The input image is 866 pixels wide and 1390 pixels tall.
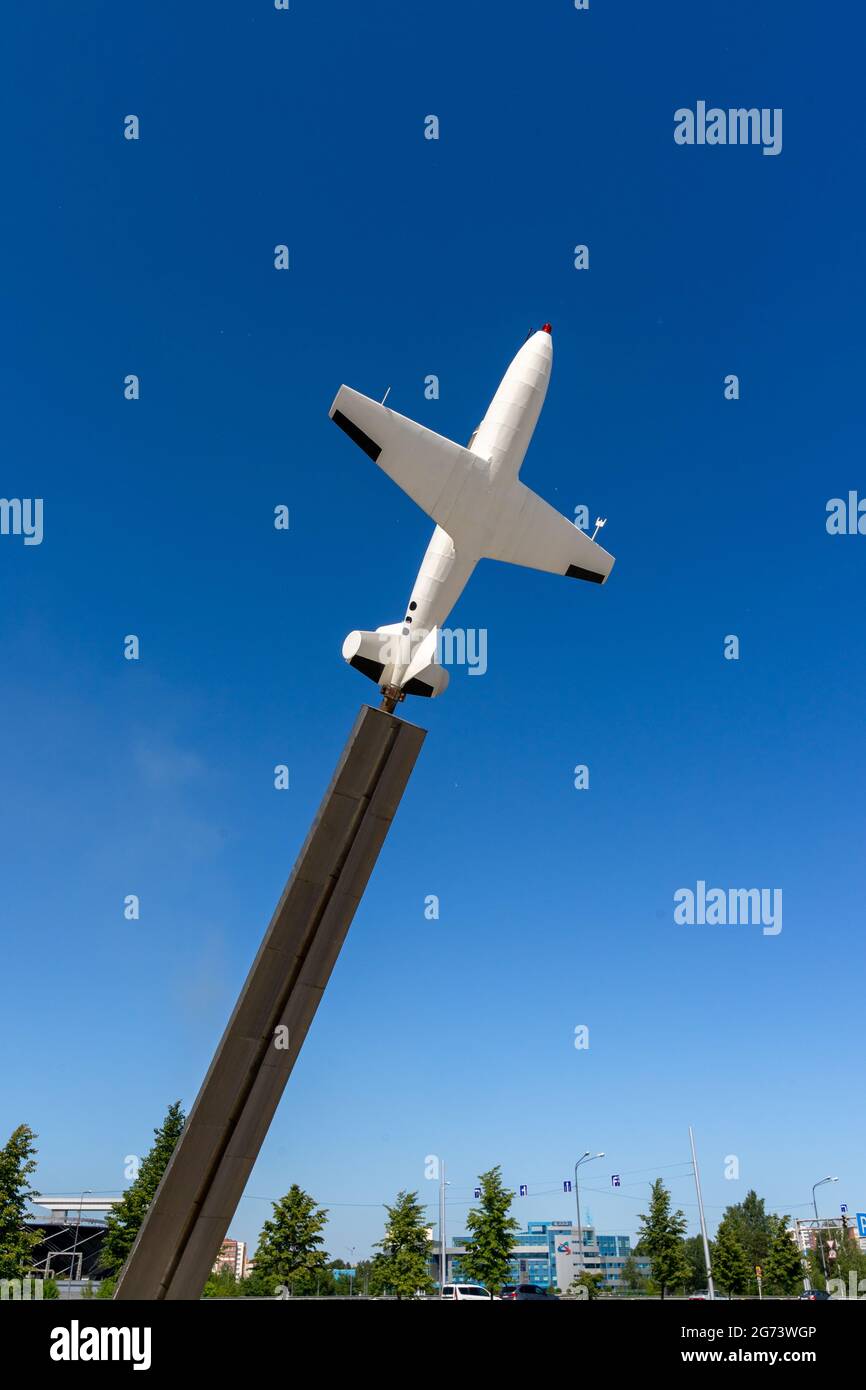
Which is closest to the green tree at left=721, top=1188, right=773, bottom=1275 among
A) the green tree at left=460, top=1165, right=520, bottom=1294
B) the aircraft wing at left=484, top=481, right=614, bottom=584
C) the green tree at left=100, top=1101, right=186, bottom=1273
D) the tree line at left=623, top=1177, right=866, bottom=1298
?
the tree line at left=623, top=1177, right=866, bottom=1298

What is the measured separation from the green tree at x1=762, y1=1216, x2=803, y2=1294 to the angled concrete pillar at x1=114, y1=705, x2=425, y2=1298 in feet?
196

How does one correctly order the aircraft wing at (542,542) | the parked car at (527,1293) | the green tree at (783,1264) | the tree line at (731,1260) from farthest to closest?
the green tree at (783,1264) → the tree line at (731,1260) → the parked car at (527,1293) → the aircraft wing at (542,542)

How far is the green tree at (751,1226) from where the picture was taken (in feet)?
216

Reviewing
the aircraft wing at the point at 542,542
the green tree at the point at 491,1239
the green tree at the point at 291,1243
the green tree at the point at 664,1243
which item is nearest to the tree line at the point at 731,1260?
the green tree at the point at 664,1243

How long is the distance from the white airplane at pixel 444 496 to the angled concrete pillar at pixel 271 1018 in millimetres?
3088

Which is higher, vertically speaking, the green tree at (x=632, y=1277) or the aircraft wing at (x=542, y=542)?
the aircraft wing at (x=542, y=542)

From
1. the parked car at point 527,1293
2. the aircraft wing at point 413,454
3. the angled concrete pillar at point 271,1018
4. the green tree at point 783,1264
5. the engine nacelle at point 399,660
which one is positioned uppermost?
the aircraft wing at point 413,454

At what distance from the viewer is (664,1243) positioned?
180 ft

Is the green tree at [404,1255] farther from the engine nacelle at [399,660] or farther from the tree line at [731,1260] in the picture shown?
the engine nacelle at [399,660]

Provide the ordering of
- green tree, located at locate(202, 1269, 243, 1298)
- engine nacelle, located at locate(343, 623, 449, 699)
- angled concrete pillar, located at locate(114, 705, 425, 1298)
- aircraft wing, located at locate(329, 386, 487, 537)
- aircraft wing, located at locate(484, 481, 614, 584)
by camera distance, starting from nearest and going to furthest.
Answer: angled concrete pillar, located at locate(114, 705, 425, 1298) < engine nacelle, located at locate(343, 623, 449, 699) < aircraft wing, located at locate(329, 386, 487, 537) < aircraft wing, located at locate(484, 481, 614, 584) < green tree, located at locate(202, 1269, 243, 1298)

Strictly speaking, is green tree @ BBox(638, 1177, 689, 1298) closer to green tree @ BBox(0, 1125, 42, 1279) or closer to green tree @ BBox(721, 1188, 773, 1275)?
green tree @ BBox(721, 1188, 773, 1275)

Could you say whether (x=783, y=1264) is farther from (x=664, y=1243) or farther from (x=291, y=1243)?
(x=291, y=1243)

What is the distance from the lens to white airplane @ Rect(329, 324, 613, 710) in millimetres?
21641
